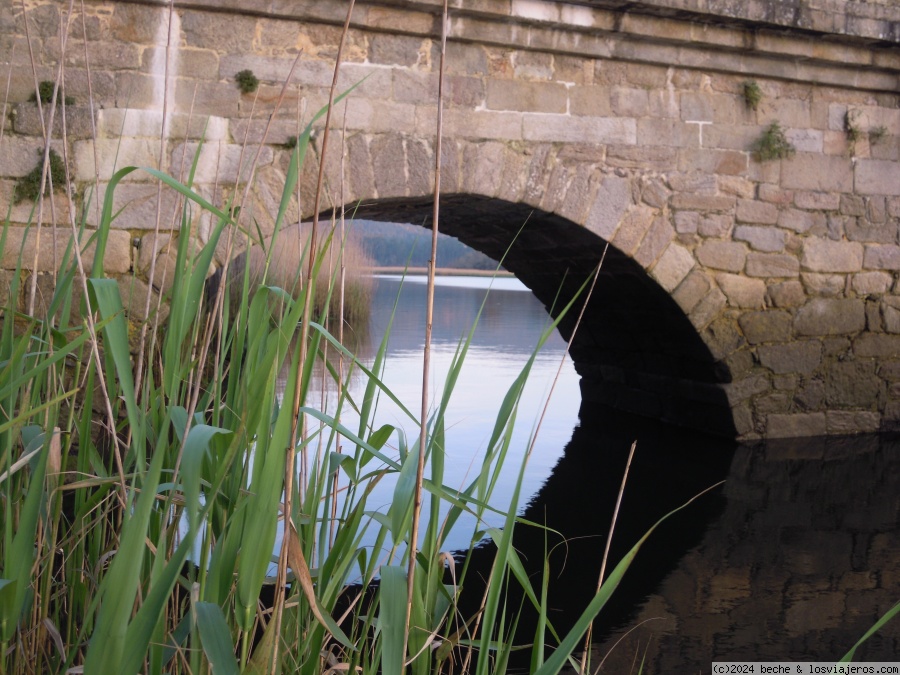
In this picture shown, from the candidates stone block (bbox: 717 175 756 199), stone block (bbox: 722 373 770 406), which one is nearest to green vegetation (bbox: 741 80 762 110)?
stone block (bbox: 717 175 756 199)

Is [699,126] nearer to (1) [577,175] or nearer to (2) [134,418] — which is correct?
(1) [577,175]

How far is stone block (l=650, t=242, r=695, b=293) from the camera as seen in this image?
4531 millimetres

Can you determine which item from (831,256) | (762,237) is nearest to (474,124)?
(762,237)

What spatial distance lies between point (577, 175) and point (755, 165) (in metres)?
1.03

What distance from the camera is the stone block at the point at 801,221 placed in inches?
188

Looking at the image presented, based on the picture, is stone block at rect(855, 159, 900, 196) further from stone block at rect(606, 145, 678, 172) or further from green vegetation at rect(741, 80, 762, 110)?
stone block at rect(606, 145, 678, 172)

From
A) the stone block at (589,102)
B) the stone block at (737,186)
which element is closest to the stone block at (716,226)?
the stone block at (737,186)

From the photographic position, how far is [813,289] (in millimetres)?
4875

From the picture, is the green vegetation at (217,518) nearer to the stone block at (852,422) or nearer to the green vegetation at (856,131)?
the stone block at (852,422)

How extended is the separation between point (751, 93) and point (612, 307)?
1.39 metres

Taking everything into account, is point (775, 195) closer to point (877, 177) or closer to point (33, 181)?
point (877, 177)

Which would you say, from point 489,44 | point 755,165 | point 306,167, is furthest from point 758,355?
point 306,167

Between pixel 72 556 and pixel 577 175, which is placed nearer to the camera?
pixel 72 556

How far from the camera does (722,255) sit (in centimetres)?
466
